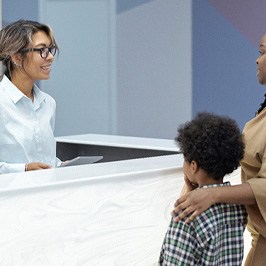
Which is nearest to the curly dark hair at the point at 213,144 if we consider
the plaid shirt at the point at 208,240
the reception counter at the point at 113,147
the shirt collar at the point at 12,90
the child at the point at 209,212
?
the child at the point at 209,212

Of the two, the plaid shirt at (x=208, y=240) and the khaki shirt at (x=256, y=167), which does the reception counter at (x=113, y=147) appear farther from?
the plaid shirt at (x=208, y=240)

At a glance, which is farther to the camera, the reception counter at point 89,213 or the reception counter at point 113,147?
the reception counter at point 113,147

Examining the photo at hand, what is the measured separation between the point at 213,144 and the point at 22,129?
3.25ft

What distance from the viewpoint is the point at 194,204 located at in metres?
1.67

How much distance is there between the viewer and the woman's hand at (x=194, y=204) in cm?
166

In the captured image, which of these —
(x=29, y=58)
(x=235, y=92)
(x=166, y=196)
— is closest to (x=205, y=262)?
(x=166, y=196)

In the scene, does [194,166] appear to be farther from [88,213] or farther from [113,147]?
[113,147]

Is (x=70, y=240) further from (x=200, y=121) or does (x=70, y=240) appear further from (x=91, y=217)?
(x=200, y=121)

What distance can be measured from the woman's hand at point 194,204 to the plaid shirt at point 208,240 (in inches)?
0.5

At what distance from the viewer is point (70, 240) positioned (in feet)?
6.20

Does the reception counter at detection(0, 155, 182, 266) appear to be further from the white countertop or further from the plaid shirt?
the white countertop

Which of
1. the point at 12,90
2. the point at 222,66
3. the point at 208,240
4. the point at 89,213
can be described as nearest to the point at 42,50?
the point at 12,90

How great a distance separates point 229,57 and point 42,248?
3.36 meters

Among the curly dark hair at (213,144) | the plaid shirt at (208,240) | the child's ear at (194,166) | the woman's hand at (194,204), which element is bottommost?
the plaid shirt at (208,240)
